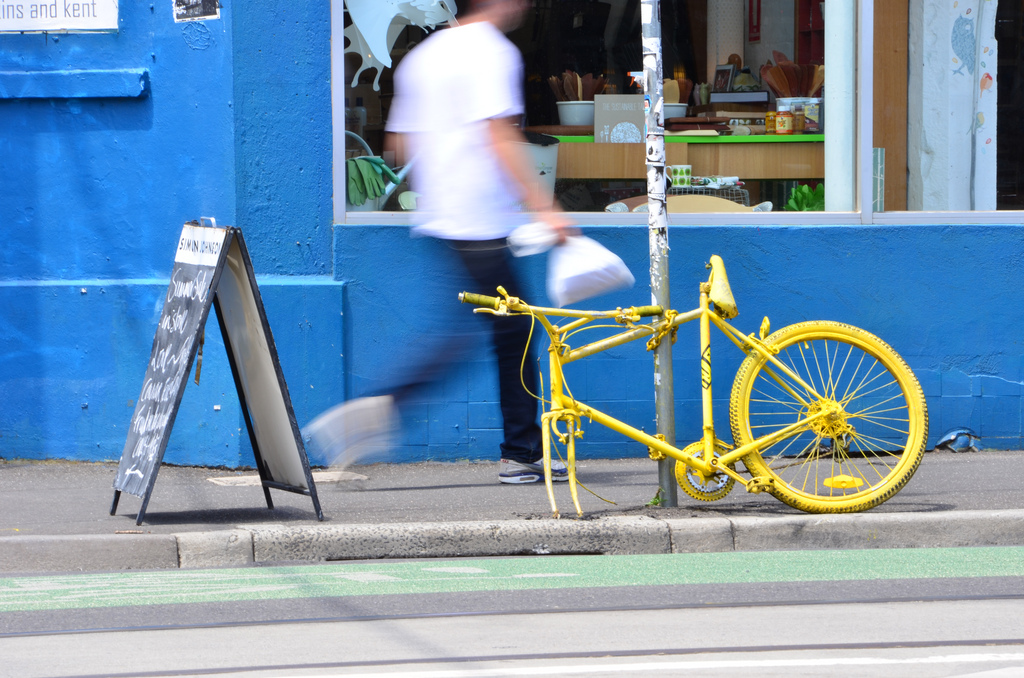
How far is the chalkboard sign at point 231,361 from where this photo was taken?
5312mm

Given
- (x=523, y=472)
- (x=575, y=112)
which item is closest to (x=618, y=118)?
(x=575, y=112)

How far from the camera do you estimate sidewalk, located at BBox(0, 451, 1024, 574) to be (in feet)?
16.8

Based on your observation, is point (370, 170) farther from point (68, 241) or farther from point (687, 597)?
point (687, 597)

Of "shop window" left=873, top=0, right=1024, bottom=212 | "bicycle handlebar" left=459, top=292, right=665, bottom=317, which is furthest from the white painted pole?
"shop window" left=873, top=0, right=1024, bottom=212

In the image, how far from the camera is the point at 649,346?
5449 mm

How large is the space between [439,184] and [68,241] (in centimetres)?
242

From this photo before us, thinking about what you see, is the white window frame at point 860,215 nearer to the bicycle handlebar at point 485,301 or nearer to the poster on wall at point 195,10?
the poster on wall at point 195,10

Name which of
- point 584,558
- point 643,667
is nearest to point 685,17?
point 584,558

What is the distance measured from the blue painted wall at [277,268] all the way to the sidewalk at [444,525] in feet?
2.52

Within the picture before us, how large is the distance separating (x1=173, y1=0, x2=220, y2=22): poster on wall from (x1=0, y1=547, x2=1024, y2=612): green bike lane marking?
10.2ft

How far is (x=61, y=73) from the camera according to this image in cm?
674

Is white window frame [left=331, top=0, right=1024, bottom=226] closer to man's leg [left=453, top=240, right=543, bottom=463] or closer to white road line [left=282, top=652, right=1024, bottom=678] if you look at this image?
man's leg [left=453, top=240, right=543, bottom=463]

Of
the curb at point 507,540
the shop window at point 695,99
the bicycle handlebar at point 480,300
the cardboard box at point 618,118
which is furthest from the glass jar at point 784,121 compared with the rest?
the bicycle handlebar at point 480,300

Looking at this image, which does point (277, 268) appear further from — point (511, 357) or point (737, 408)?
point (737, 408)
